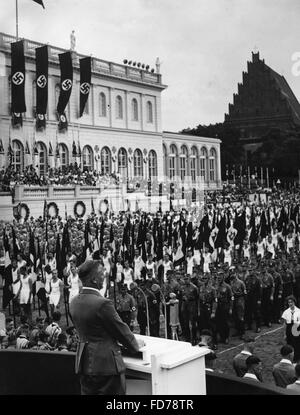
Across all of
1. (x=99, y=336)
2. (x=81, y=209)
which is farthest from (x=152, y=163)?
(x=99, y=336)

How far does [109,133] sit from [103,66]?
5.36 metres

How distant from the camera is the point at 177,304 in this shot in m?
12.0

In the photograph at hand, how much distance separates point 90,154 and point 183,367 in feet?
141

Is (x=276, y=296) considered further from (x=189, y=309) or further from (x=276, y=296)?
(x=189, y=309)

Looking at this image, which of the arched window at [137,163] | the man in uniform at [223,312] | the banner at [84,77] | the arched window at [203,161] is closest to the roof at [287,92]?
the arched window at [203,161]

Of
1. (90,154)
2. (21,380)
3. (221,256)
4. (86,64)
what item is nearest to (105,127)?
(90,154)

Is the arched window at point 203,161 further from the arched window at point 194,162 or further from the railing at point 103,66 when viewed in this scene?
the railing at point 103,66

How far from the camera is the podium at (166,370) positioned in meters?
3.18

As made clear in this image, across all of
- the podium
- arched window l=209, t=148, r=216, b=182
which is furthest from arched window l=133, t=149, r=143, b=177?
the podium

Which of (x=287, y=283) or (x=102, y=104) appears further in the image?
(x=102, y=104)

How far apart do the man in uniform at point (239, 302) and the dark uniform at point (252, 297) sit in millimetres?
342

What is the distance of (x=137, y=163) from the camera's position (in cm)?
5062

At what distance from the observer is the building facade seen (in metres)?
39.8

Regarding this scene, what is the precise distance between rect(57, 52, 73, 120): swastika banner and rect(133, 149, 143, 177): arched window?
12.4 m
